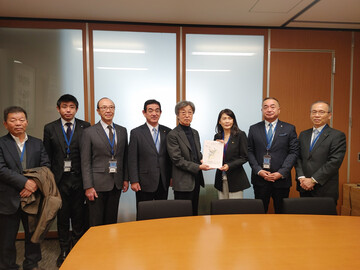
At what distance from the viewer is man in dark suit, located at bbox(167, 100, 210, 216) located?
9.85 ft

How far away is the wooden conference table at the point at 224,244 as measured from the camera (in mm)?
1446

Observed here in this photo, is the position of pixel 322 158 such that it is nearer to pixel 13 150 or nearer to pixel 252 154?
pixel 252 154

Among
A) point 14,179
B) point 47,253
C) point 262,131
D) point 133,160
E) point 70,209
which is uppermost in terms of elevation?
point 262,131

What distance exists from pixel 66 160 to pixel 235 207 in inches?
76.3

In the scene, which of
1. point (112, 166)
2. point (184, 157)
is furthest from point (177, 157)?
point (112, 166)

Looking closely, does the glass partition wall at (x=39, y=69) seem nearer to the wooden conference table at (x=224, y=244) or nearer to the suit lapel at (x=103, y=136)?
the suit lapel at (x=103, y=136)

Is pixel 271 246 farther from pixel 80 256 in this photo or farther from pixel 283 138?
pixel 283 138

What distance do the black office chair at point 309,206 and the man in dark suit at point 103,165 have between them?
1.81 meters

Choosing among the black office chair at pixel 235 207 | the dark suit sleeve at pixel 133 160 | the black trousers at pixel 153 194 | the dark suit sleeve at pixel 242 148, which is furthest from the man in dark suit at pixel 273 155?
the dark suit sleeve at pixel 133 160

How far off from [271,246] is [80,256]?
3.73 feet

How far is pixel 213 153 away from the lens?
304 centimetres

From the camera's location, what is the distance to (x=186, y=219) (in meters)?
2.13

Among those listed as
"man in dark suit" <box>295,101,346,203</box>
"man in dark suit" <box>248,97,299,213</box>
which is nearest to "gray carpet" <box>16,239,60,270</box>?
"man in dark suit" <box>248,97,299,213</box>

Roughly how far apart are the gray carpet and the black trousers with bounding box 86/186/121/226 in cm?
71
